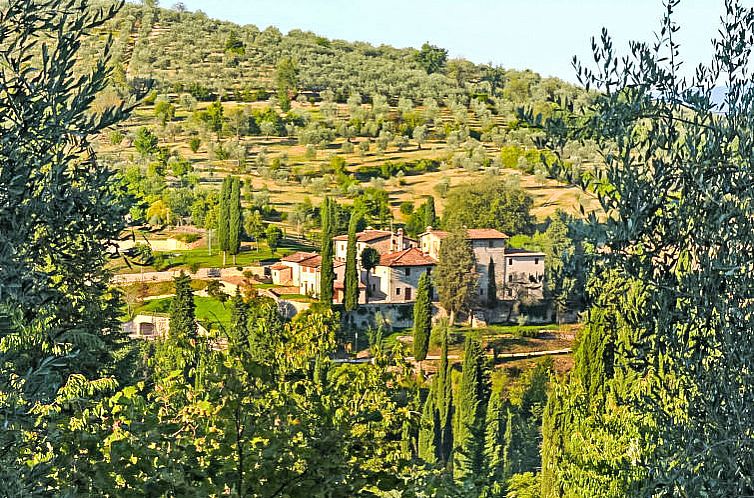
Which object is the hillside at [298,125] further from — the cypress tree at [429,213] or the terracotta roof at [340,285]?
the terracotta roof at [340,285]

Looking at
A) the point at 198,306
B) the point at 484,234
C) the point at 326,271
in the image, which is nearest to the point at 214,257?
the point at 198,306

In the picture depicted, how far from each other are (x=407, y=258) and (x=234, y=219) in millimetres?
9237

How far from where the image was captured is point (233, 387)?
4.14 m

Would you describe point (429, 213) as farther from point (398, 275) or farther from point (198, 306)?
point (198, 306)

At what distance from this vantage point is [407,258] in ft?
157

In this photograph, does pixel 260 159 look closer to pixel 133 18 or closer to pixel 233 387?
pixel 133 18

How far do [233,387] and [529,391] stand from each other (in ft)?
97.1

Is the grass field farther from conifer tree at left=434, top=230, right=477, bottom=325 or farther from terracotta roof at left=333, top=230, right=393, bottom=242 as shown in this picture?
conifer tree at left=434, top=230, right=477, bottom=325

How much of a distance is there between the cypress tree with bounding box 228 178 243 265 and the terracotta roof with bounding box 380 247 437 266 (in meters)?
7.83

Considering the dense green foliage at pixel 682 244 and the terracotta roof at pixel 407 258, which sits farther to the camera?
the terracotta roof at pixel 407 258

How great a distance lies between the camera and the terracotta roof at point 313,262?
4644 centimetres

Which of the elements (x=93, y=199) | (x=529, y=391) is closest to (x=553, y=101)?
(x=93, y=199)

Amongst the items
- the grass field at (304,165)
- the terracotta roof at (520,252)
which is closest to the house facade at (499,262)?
the terracotta roof at (520,252)

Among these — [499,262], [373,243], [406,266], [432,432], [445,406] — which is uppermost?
[373,243]
